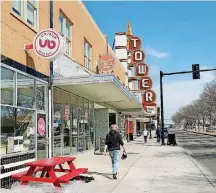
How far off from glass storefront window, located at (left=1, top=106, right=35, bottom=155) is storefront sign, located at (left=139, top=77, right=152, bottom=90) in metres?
32.7

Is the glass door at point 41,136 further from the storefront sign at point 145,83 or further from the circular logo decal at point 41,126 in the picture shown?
the storefront sign at point 145,83

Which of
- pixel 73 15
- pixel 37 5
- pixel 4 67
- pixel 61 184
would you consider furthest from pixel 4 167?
pixel 73 15

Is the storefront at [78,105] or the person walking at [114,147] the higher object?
the storefront at [78,105]

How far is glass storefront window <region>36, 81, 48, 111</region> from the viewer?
12281 millimetres

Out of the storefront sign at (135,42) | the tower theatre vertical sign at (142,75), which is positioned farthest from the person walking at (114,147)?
the storefront sign at (135,42)

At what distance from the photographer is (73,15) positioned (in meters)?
17.4

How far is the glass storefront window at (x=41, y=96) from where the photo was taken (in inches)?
484

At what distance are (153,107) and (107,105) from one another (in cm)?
1997

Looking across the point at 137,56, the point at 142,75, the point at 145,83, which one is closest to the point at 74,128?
the point at 145,83

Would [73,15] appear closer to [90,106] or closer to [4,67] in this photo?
[90,106]

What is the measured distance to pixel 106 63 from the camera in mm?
21812

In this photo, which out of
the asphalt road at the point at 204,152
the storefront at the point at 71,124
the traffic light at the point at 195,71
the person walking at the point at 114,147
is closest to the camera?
the person walking at the point at 114,147

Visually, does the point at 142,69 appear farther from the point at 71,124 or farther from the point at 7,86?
the point at 7,86

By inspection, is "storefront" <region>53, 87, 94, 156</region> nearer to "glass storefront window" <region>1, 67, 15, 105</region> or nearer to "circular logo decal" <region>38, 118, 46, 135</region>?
"circular logo decal" <region>38, 118, 46, 135</region>
